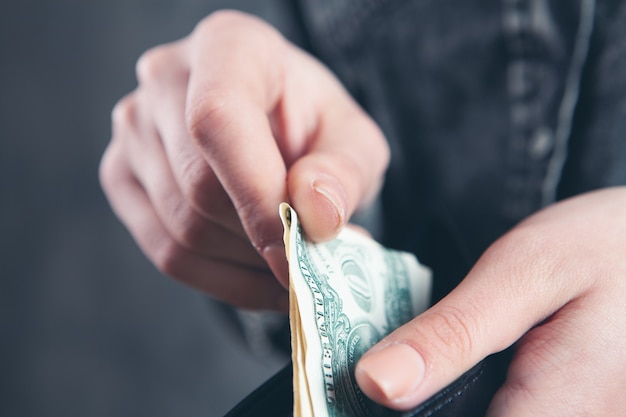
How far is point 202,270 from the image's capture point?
638mm

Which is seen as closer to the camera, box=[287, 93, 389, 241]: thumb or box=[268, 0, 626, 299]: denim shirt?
box=[287, 93, 389, 241]: thumb

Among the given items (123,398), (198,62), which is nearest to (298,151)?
(198,62)

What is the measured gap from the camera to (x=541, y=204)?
34.3 inches

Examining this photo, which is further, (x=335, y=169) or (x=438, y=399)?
(x=335, y=169)

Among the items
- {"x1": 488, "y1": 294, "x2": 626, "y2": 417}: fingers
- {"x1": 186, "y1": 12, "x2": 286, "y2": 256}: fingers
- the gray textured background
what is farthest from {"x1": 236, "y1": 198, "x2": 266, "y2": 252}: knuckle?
the gray textured background

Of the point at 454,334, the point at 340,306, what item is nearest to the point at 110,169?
the point at 340,306

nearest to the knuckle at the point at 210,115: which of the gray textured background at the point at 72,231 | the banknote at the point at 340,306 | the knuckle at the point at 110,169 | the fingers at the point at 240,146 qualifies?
the fingers at the point at 240,146

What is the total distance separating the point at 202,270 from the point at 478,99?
1.77 feet

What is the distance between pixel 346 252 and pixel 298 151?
0.56ft

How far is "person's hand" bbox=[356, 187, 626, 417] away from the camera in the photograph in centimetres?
36

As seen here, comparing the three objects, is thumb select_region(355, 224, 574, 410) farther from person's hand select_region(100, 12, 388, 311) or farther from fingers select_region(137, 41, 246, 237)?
fingers select_region(137, 41, 246, 237)

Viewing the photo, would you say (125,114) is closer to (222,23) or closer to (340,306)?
(222,23)

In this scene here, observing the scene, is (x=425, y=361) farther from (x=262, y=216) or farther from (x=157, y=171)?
(x=157, y=171)

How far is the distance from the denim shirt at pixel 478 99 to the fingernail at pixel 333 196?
8.2 inches
